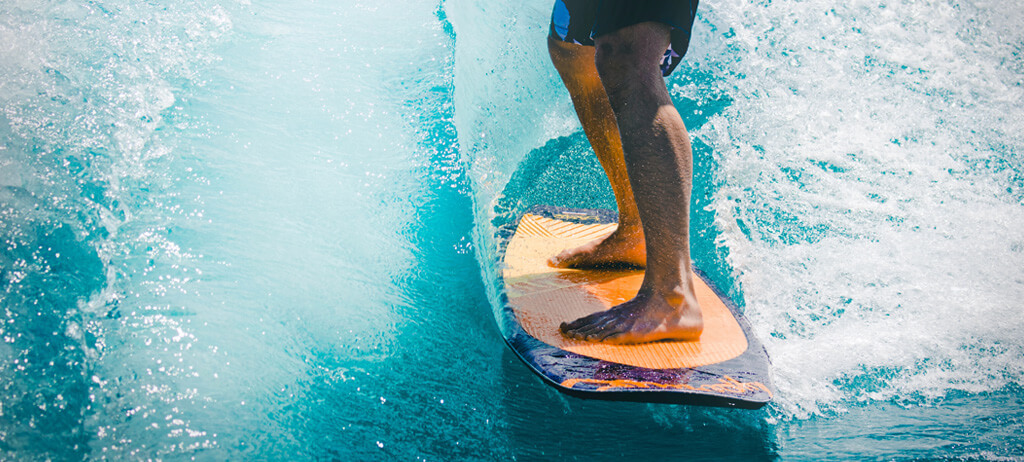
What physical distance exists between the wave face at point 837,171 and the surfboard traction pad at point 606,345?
11 centimetres

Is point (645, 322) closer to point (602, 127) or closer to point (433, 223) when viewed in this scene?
point (602, 127)

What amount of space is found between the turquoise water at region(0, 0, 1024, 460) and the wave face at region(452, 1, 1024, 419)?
10 millimetres

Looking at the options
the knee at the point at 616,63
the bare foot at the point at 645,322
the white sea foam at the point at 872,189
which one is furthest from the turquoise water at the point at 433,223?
the knee at the point at 616,63

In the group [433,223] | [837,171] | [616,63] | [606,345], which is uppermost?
[616,63]

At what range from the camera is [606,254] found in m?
1.56

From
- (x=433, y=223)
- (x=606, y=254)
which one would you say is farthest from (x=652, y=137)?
(x=433, y=223)

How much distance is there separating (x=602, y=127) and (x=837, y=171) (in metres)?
1.05

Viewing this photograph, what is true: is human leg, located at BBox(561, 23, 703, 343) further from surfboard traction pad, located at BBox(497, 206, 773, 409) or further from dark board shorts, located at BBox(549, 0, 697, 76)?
surfboard traction pad, located at BBox(497, 206, 773, 409)

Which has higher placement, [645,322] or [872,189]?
[872,189]

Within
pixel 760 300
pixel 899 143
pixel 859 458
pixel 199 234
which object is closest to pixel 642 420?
pixel 859 458

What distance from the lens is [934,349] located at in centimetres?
143

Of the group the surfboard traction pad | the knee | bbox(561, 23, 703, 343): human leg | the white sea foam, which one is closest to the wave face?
the white sea foam

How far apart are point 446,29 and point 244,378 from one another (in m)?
1.70

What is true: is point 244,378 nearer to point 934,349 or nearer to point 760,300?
point 760,300
